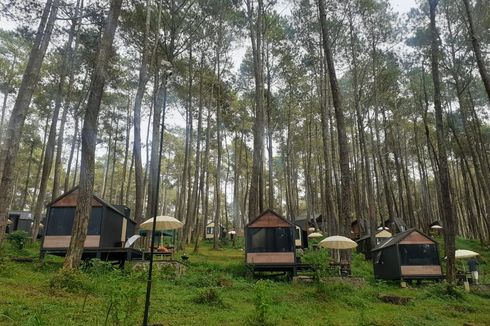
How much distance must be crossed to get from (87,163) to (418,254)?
13871 millimetres

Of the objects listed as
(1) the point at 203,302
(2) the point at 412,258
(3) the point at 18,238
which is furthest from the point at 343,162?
(3) the point at 18,238

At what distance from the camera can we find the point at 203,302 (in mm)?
8086

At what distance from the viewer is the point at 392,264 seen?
15117 millimetres

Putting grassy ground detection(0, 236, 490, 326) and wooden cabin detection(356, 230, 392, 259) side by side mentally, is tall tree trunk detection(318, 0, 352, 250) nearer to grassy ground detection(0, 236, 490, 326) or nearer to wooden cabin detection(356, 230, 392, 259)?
grassy ground detection(0, 236, 490, 326)

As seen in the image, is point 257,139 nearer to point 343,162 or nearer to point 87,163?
point 343,162

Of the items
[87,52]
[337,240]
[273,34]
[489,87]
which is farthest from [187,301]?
[273,34]

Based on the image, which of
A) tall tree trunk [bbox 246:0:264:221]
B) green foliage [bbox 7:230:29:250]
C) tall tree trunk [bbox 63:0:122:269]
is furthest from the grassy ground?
tall tree trunk [bbox 246:0:264:221]

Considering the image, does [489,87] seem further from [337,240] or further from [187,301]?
[187,301]

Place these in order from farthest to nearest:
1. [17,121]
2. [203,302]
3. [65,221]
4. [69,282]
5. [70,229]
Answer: [65,221]
[70,229]
[17,121]
[203,302]
[69,282]

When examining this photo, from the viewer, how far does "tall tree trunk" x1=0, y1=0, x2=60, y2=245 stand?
354 inches

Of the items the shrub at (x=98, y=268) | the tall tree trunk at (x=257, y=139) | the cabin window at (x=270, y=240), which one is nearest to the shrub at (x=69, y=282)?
the shrub at (x=98, y=268)

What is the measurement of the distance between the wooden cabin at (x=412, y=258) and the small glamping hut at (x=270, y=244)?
4.57 m

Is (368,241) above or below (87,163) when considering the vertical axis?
below

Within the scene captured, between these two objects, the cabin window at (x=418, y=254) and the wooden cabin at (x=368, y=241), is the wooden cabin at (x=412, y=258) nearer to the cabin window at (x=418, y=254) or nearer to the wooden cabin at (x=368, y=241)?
the cabin window at (x=418, y=254)
